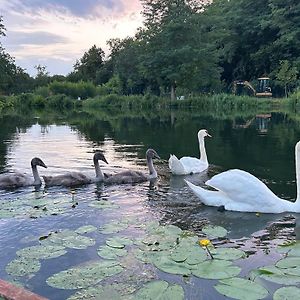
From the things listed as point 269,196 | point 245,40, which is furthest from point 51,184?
point 245,40

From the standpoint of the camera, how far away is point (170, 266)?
5648mm

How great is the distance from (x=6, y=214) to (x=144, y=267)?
3419 mm

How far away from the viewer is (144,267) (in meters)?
5.84

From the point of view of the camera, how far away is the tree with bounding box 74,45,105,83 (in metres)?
94.6

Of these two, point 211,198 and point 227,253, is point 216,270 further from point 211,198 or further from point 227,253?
point 211,198

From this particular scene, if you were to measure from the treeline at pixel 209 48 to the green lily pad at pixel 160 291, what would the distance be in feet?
157

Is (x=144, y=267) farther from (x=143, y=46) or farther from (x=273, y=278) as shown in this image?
(x=143, y=46)

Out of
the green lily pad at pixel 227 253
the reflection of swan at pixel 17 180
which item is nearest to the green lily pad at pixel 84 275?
the green lily pad at pixel 227 253

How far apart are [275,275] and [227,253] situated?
0.82 m

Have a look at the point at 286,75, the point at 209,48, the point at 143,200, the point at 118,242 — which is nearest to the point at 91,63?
the point at 209,48

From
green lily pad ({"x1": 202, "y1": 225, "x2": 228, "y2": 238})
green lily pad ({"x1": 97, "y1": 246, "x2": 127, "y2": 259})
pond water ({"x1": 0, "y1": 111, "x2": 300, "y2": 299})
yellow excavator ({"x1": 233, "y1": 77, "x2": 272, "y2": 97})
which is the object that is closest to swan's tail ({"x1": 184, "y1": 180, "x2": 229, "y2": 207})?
pond water ({"x1": 0, "y1": 111, "x2": 300, "y2": 299})

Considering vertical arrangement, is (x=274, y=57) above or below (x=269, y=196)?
above

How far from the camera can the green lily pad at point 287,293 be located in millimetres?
4730

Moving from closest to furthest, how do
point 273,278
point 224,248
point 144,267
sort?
point 273,278, point 144,267, point 224,248
